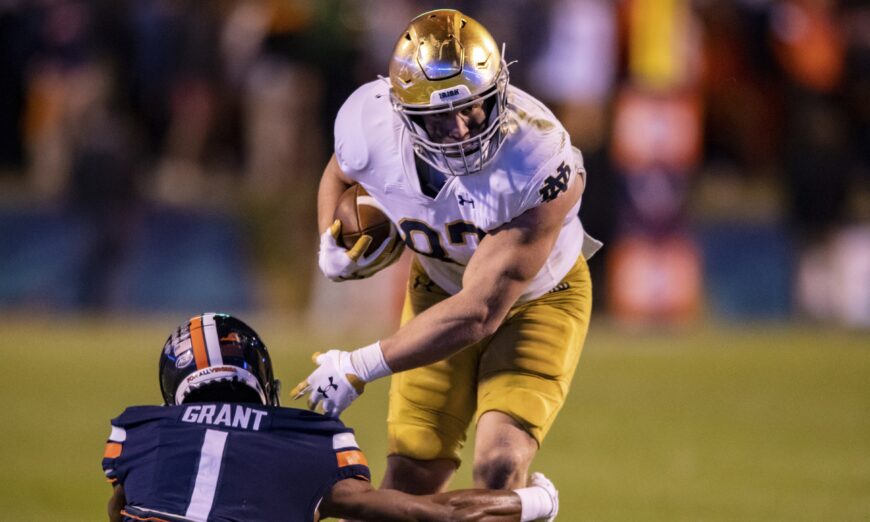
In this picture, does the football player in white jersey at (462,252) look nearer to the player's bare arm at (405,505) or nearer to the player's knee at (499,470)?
the player's knee at (499,470)

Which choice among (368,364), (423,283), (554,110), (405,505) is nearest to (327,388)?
(368,364)

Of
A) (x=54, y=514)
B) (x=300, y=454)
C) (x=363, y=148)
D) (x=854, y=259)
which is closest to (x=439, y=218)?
(x=363, y=148)

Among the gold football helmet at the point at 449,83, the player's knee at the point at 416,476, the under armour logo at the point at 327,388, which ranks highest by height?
the gold football helmet at the point at 449,83

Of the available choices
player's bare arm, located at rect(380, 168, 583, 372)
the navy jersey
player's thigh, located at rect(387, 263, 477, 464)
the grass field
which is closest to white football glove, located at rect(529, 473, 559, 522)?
player's thigh, located at rect(387, 263, 477, 464)

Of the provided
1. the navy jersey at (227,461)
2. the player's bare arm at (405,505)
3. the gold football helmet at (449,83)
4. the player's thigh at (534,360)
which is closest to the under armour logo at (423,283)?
the player's thigh at (534,360)

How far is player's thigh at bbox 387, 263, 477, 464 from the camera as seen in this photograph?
4.93 metres

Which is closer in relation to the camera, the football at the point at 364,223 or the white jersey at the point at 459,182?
the white jersey at the point at 459,182

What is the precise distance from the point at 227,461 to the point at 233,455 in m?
0.02

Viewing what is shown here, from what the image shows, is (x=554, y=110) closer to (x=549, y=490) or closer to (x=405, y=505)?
(x=549, y=490)

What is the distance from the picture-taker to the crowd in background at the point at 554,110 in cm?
1187

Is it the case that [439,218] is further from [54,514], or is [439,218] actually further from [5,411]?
[5,411]

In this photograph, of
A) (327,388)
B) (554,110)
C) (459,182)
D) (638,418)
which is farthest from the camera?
(554,110)

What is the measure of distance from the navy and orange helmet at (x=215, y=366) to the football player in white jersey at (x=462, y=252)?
27cm

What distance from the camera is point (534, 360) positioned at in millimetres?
4832
